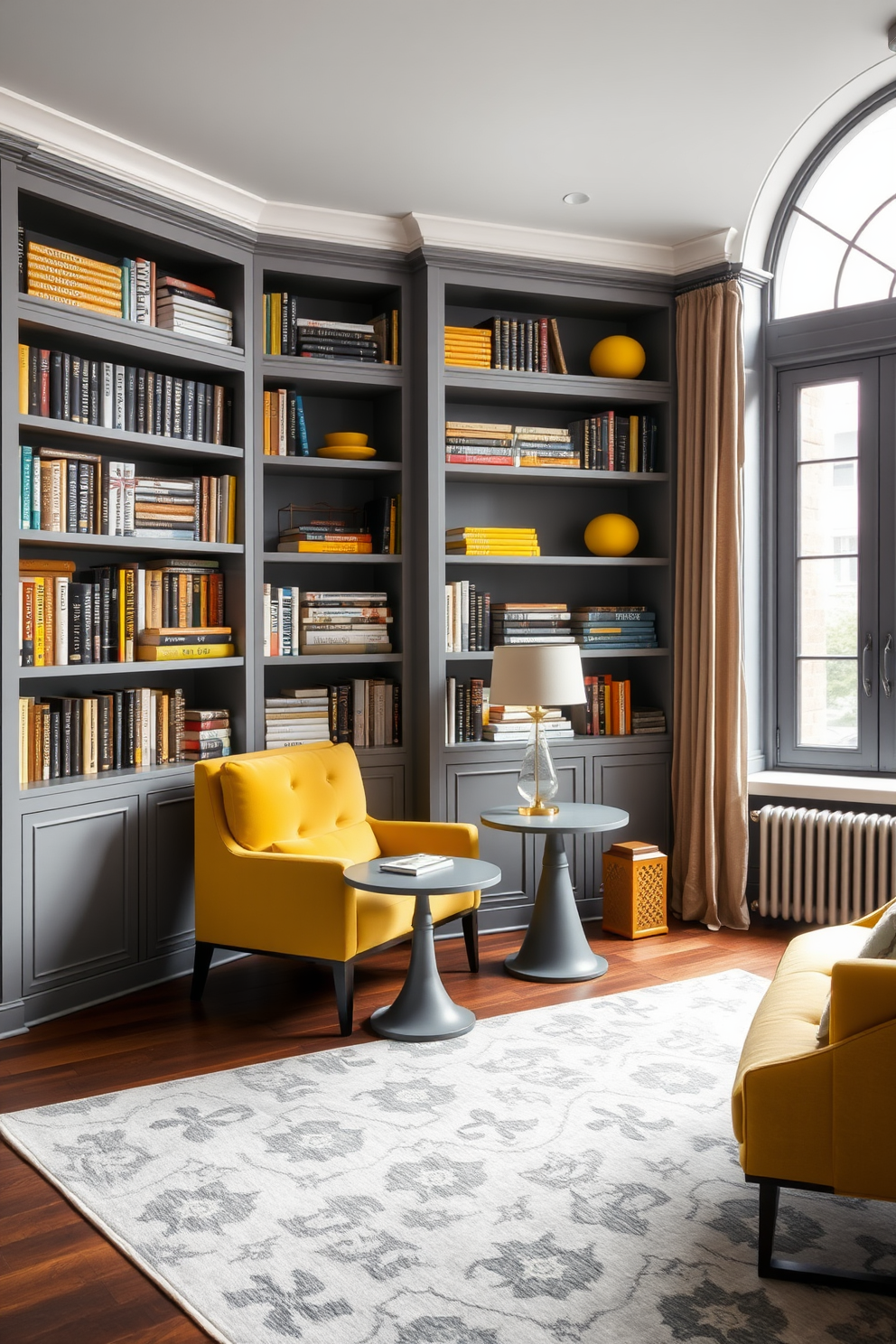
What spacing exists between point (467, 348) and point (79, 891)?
270 cm

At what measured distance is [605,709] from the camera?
5133 millimetres

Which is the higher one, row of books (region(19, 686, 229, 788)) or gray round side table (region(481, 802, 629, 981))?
row of books (region(19, 686, 229, 788))

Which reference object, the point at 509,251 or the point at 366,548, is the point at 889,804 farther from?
the point at 509,251

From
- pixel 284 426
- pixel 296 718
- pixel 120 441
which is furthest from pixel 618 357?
pixel 120 441

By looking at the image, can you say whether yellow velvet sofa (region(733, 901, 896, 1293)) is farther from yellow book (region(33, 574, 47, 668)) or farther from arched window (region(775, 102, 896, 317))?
arched window (region(775, 102, 896, 317))

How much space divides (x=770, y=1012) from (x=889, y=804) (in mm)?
2297

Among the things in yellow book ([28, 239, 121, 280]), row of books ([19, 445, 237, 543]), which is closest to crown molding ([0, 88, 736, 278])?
yellow book ([28, 239, 121, 280])

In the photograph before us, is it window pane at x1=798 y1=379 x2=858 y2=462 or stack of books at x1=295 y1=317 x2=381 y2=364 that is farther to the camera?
window pane at x1=798 y1=379 x2=858 y2=462

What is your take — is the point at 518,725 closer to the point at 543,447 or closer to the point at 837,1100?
the point at 543,447

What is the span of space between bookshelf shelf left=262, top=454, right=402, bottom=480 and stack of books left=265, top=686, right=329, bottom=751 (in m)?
0.93

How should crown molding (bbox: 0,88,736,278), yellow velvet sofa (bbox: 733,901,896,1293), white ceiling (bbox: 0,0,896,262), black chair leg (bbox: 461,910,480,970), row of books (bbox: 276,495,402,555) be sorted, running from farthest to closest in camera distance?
row of books (bbox: 276,495,402,555)
black chair leg (bbox: 461,910,480,970)
crown molding (bbox: 0,88,736,278)
white ceiling (bbox: 0,0,896,262)
yellow velvet sofa (bbox: 733,901,896,1293)

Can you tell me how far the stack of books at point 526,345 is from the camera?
488 centimetres

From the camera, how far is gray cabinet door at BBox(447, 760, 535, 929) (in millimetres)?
4758

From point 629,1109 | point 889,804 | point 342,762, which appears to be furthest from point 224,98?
point 889,804
